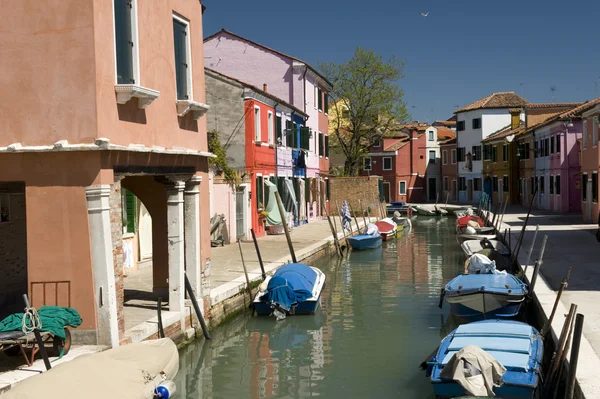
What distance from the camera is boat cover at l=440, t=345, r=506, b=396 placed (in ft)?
26.7

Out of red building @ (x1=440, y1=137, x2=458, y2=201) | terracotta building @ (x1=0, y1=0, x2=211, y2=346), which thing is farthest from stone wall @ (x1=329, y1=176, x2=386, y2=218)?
terracotta building @ (x1=0, y1=0, x2=211, y2=346)

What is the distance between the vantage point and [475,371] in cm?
829

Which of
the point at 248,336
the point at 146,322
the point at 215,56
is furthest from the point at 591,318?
the point at 215,56

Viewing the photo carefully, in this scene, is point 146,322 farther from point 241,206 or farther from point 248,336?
point 241,206

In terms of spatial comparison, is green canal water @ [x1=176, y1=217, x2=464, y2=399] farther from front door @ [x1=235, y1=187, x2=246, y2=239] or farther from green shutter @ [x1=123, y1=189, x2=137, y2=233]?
front door @ [x1=235, y1=187, x2=246, y2=239]

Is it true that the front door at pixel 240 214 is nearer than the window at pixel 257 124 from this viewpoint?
Yes

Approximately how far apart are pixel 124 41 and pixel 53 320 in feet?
12.6

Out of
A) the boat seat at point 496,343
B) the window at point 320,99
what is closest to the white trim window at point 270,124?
the window at point 320,99

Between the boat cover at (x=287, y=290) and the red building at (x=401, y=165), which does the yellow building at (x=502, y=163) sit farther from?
the boat cover at (x=287, y=290)

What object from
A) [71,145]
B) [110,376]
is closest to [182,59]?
[71,145]

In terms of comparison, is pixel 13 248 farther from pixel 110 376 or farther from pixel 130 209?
pixel 110 376

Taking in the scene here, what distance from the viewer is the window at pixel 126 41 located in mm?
9727

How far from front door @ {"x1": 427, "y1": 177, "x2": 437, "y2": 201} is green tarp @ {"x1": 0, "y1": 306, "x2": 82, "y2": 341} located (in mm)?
53583

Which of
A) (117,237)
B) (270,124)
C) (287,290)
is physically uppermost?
(270,124)
